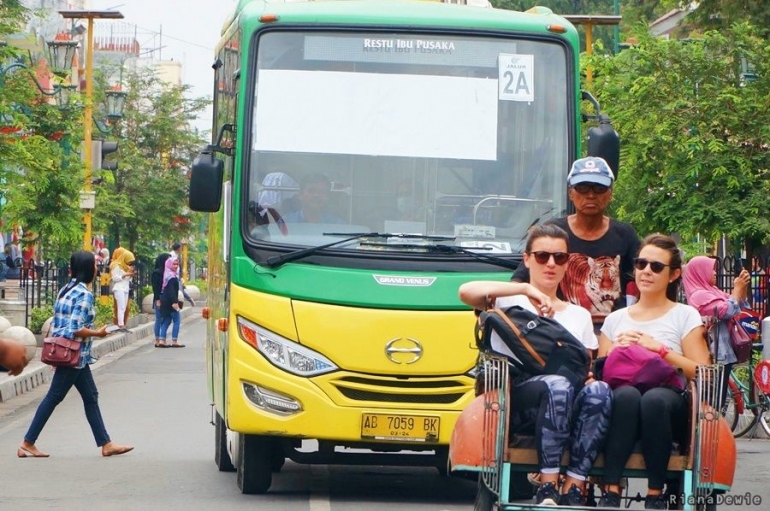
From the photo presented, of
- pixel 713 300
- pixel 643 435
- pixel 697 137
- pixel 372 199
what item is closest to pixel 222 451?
pixel 372 199

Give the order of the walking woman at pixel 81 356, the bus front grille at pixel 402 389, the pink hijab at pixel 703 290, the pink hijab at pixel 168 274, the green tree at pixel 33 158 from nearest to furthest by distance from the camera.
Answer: the bus front grille at pixel 402 389, the walking woman at pixel 81 356, the pink hijab at pixel 703 290, the green tree at pixel 33 158, the pink hijab at pixel 168 274

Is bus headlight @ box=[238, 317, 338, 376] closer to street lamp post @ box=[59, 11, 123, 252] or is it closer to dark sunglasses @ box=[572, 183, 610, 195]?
dark sunglasses @ box=[572, 183, 610, 195]

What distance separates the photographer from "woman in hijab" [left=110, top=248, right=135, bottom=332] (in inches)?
1245

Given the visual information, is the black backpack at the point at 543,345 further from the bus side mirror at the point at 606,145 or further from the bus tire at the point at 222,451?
the bus tire at the point at 222,451

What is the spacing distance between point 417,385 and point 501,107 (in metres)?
1.99

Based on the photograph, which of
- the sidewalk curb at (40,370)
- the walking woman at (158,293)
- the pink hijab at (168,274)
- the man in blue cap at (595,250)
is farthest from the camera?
the walking woman at (158,293)

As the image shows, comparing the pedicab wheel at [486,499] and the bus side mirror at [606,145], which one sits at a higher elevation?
the bus side mirror at [606,145]

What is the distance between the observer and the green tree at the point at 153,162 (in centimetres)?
4503

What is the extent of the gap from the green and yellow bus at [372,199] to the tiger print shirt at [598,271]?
2.16 m

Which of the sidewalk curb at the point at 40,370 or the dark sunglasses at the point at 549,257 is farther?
the sidewalk curb at the point at 40,370

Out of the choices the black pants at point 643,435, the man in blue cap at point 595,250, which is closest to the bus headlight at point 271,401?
the man in blue cap at point 595,250

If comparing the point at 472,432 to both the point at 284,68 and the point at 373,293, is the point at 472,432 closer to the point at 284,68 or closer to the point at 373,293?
the point at 373,293

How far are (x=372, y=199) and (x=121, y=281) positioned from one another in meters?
21.4

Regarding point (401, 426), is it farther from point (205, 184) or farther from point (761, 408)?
point (761, 408)
